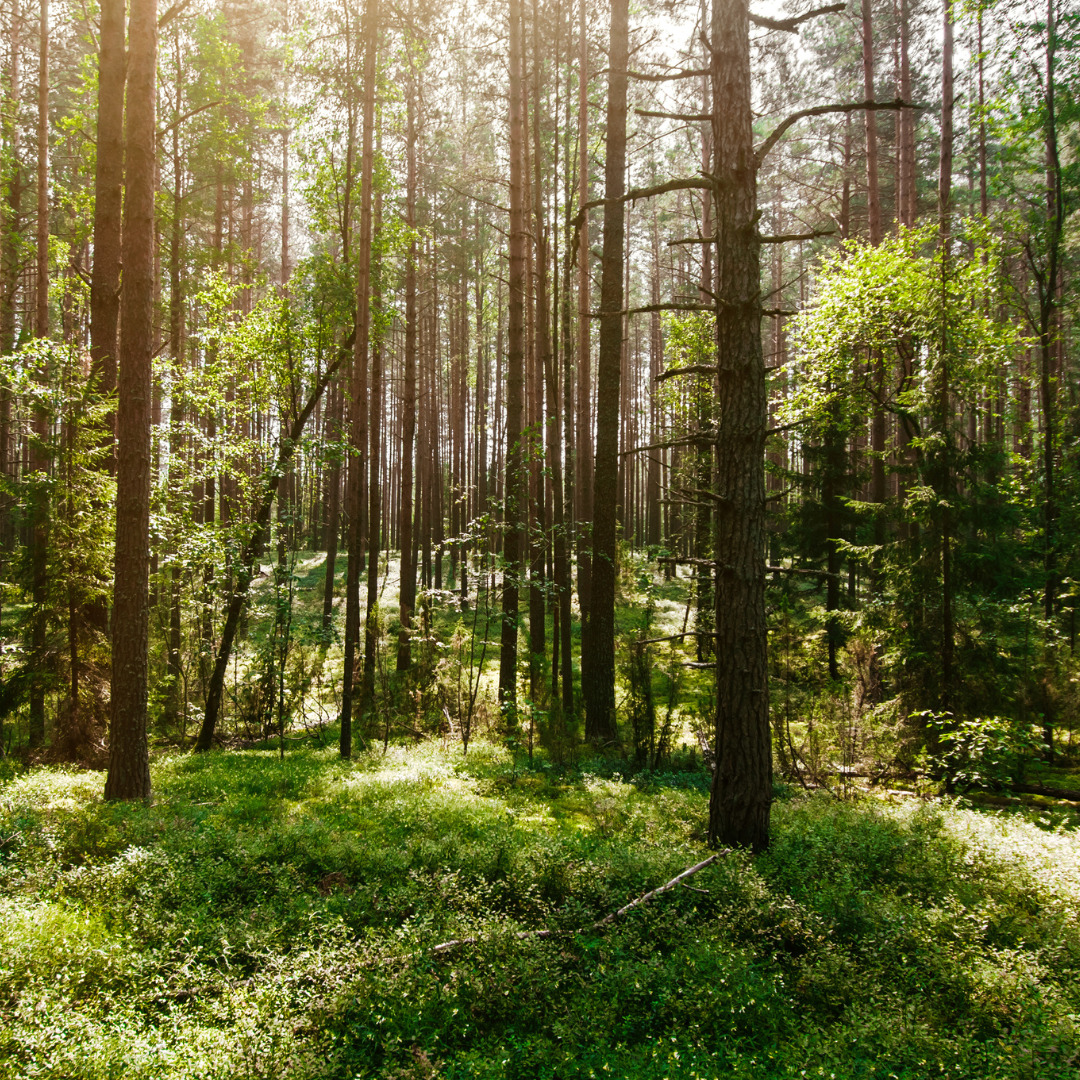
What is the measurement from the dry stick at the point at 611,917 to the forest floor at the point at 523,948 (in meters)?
0.04

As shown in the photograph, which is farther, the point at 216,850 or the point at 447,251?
the point at 447,251

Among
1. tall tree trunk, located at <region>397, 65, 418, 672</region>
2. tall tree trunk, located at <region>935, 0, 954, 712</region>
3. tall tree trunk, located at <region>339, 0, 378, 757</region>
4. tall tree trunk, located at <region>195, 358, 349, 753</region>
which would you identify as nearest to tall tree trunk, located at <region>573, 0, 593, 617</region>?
tall tree trunk, located at <region>397, 65, 418, 672</region>

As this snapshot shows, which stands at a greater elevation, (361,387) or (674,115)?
(674,115)

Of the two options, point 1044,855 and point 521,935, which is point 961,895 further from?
point 521,935

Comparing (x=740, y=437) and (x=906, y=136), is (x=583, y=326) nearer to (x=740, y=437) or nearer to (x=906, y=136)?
(x=740, y=437)

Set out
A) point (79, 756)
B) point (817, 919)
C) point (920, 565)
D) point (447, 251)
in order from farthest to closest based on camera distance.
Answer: point (447, 251)
point (920, 565)
point (79, 756)
point (817, 919)

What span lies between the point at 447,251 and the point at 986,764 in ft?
70.8

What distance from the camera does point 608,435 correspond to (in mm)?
9742

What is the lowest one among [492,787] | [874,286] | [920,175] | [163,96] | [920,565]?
[492,787]

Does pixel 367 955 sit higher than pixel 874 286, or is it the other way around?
pixel 874 286

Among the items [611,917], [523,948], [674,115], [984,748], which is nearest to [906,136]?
[984,748]

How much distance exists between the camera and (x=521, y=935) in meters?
3.97

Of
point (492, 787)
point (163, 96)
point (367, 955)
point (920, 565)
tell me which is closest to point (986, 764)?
point (920, 565)

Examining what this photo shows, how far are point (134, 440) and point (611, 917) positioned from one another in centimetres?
643
